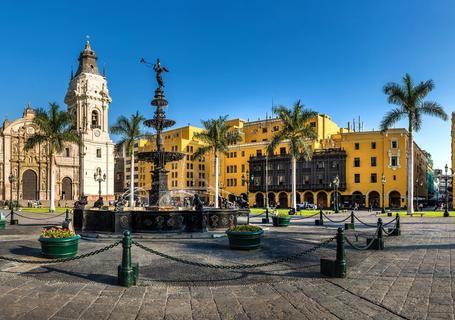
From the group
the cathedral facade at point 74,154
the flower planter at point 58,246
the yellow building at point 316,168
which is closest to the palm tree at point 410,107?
the yellow building at point 316,168

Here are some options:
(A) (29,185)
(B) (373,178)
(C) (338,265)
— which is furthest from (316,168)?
(C) (338,265)

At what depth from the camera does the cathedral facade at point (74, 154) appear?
6419cm

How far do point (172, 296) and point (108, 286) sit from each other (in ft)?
5.06

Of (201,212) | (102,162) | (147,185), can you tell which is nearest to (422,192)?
(147,185)

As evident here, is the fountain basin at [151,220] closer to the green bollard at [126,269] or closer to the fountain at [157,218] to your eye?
the fountain at [157,218]

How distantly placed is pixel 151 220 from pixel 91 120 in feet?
202

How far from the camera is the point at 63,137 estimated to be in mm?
41594

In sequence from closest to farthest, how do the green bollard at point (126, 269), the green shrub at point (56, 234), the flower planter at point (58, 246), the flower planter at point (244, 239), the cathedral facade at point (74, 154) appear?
1. the green bollard at point (126, 269)
2. the flower planter at point (58, 246)
3. the green shrub at point (56, 234)
4. the flower planter at point (244, 239)
5. the cathedral facade at point (74, 154)

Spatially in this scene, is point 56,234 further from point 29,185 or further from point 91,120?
point 91,120

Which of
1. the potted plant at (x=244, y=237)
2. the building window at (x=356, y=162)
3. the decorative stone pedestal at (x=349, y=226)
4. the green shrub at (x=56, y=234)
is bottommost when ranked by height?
the decorative stone pedestal at (x=349, y=226)

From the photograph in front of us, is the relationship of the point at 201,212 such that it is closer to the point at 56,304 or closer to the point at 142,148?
the point at 56,304

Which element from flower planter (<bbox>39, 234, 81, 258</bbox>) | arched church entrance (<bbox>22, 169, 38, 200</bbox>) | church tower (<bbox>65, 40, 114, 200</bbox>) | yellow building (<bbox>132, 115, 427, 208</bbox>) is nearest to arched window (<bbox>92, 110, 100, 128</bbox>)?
church tower (<bbox>65, 40, 114, 200</bbox>)

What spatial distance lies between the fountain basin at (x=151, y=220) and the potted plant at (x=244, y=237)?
13.6 feet

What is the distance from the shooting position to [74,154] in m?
72.0
